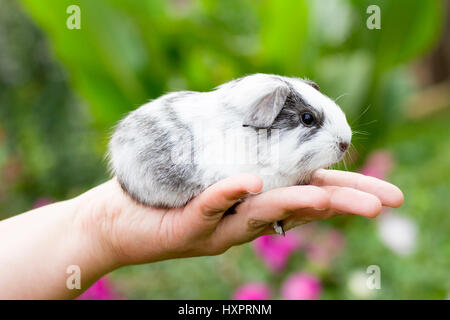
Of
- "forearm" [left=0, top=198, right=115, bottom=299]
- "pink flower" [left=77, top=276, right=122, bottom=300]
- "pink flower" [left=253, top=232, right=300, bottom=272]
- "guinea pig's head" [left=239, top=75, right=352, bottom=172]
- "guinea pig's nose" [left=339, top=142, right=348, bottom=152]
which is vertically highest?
"guinea pig's head" [left=239, top=75, right=352, bottom=172]

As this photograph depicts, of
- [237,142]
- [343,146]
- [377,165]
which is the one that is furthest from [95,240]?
[377,165]

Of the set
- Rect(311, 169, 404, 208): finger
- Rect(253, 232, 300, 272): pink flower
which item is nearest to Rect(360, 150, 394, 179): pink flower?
Rect(253, 232, 300, 272): pink flower

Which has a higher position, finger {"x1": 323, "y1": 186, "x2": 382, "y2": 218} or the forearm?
finger {"x1": 323, "y1": 186, "x2": 382, "y2": 218}

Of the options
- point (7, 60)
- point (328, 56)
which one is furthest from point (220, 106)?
point (7, 60)

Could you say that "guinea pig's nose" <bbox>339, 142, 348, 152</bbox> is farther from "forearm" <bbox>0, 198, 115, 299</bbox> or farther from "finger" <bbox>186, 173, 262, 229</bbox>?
"forearm" <bbox>0, 198, 115, 299</bbox>

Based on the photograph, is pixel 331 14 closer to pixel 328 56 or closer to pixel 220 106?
pixel 328 56

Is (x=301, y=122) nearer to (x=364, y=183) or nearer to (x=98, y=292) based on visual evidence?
(x=364, y=183)

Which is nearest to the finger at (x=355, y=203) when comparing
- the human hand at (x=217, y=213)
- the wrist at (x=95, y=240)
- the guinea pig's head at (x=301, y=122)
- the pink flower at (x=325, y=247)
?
the human hand at (x=217, y=213)
